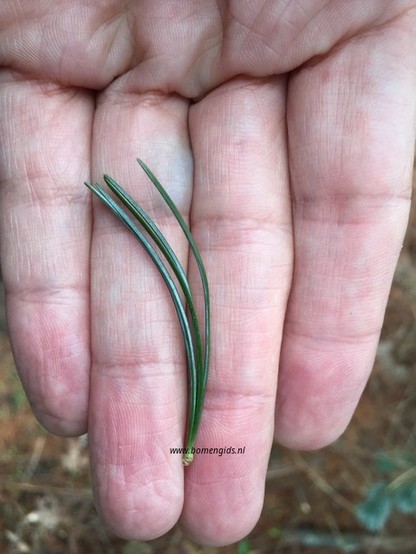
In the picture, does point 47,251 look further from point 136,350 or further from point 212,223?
point 212,223

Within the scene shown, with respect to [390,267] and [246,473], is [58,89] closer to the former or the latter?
[390,267]

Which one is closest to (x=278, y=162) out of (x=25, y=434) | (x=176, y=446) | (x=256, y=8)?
(x=256, y=8)

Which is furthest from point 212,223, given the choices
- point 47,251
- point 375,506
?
point 375,506

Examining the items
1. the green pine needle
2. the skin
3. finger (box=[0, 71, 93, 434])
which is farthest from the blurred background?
the green pine needle

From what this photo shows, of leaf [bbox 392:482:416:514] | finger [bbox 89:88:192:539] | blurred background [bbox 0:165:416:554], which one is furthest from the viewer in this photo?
blurred background [bbox 0:165:416:554]

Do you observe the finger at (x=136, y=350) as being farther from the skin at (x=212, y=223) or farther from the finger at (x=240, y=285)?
the finger at (x=240, y=285)

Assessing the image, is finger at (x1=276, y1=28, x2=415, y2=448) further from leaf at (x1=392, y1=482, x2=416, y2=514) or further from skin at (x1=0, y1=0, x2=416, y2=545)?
leaf at (x1=392, y1=482, x2=416, y2=514)

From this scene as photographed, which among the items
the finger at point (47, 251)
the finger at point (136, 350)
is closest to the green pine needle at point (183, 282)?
the finger at point (136, 350)
